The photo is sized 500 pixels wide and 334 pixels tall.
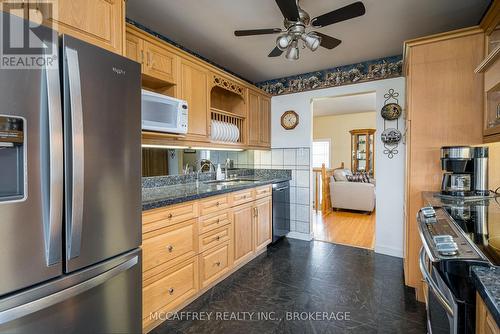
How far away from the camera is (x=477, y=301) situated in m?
0.77

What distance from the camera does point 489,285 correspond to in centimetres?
67

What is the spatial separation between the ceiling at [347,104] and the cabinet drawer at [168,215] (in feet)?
13.6

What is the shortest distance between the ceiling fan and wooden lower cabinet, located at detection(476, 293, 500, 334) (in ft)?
5.39

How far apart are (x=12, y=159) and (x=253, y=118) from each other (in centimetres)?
280

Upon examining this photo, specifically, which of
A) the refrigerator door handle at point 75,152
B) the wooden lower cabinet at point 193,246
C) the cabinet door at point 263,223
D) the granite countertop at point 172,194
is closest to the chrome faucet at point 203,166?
the granite countertop at point 172,194

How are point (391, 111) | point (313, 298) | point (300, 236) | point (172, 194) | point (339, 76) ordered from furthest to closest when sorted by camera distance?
point (300, 236)
point (339, 76)
point (391, 111)
point (313, 298)
point (172, 194)

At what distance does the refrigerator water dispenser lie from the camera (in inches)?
34.5

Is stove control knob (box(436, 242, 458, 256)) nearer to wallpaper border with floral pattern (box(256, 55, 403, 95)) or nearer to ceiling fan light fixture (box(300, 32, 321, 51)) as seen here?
ceiling fan light fixture (box(300, 32, 321, 51))

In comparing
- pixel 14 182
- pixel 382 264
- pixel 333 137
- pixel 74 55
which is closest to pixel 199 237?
pixel 14 182

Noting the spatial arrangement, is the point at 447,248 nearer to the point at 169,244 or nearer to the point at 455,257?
the point at 455,257

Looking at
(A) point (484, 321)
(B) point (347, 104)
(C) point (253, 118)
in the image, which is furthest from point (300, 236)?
(B) point (347, 104)

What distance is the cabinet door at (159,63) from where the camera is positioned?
1995mm

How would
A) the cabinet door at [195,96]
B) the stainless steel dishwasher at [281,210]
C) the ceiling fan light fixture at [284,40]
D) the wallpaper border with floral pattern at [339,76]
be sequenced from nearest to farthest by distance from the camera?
the ceiling fan light fixture at [284,40] < the cabinet door at [195,96] < the wallpaper border with floral pattern at [339,76] < the stainless steel dishwasher at [281,210]

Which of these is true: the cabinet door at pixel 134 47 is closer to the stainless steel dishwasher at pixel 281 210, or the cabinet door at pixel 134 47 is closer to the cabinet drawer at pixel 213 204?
the cabinet drawer at pixel 213 204
